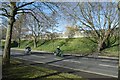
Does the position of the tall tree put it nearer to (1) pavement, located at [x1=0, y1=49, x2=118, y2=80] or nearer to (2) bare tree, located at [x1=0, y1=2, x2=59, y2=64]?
(2) bare tree, located at [x1=0, y1=2, x2=59, y2=64]

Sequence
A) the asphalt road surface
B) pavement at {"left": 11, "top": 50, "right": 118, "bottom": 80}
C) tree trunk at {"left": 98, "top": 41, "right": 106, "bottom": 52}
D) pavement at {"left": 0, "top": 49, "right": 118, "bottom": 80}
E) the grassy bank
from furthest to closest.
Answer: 1. tree trunk at {"left": 98, "top": 41, "right": 106, "bottom": 52}
2. the grassy bank
3. the asphalt road surface
4. pavement at {"left": 11, "top": 50, "right": 118, "bottom": 80}
5. pavement at {"left": 0, "top": 49, "right": 118, "bottom": 80}

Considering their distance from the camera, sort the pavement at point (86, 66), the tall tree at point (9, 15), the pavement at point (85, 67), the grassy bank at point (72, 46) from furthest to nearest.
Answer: the grassy bank at point (72, 46) → the tall tree at point (9, 15) → the pavement at point (86, 66) → the pavement at point (85, 67)

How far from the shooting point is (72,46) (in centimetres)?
3009

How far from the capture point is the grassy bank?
25.6 meters

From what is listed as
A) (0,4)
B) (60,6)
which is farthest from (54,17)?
(0,4)

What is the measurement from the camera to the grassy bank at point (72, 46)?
84.0 feet

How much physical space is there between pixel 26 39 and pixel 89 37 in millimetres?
13278

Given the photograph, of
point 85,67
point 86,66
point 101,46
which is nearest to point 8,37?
point 85,67

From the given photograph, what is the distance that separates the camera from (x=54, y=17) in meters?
14.4

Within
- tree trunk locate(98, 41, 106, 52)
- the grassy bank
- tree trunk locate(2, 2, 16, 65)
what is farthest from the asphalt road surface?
tree trunk locate(98, 41, 106, 52)

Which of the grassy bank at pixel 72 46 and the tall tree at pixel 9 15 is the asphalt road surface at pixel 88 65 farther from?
the tall tree at pixel 9 15

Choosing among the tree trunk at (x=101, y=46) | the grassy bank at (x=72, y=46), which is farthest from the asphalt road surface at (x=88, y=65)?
the tree trunk at (x=101, y=46)

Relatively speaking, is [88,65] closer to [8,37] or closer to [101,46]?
[8,37]

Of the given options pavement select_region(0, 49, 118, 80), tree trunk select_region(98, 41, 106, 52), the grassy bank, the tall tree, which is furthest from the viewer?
tree trunk select_region(98, 41, 106, 52)
